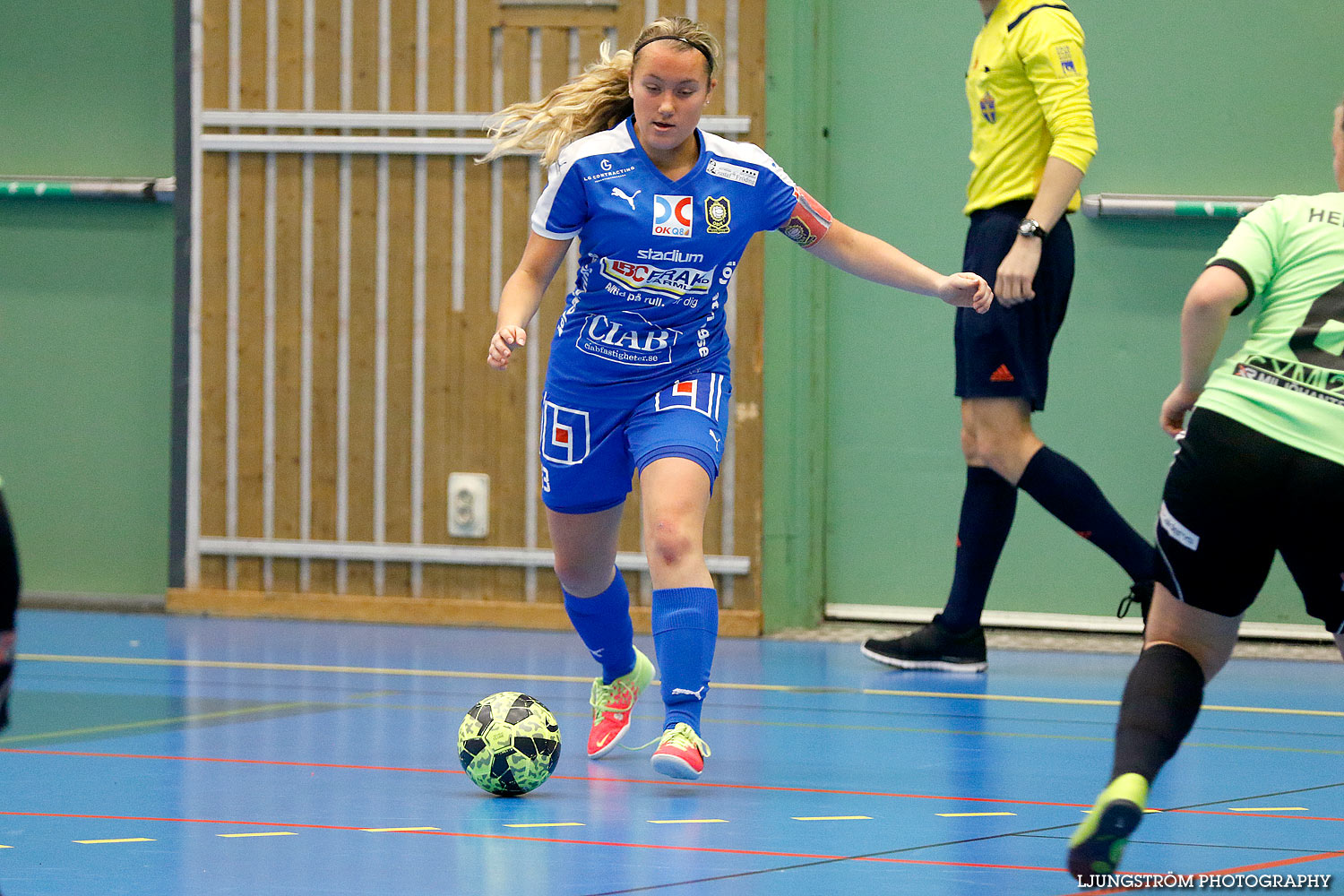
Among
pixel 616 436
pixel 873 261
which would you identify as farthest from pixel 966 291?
pixel 616 436

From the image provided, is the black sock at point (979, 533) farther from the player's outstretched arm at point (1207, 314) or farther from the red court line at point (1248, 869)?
the player's outstretched arm at point (1207, 314)

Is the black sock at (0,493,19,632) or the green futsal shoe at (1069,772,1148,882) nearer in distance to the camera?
the black sock at (0,493,19,632)

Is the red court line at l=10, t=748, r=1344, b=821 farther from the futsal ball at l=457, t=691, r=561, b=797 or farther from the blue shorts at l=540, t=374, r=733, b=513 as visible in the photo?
the blue shorts at l=540, t=374, r=733, b=513

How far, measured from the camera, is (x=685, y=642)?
354 centimetres

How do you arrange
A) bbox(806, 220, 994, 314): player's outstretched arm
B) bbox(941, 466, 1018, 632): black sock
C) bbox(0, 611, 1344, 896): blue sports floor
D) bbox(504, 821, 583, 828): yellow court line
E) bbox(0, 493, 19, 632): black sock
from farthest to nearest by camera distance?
bbox(941, 466, 1018, 632): black sock, bbox(806, 220, 994, 314): player's outstretched arm, bbox(504, 821, 583, 828): yellow court line, bbox(0, 611, 1344, 896): blue sports floor, bbox(0, 493, 19, 632): black sock

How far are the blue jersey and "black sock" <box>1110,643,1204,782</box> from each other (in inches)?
56.0

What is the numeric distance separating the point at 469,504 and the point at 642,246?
3177 millimetres

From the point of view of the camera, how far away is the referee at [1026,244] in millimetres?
4934

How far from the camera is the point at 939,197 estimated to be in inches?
→ 257

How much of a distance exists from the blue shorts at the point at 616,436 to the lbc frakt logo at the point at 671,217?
0.33 metres

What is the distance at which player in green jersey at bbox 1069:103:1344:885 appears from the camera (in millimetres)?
2480

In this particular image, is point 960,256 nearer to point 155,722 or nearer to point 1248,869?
point 155,722

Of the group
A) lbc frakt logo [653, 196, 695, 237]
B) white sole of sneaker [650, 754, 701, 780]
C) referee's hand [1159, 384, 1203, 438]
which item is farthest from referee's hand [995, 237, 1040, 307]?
white sole of sneaker [650, 754, 701, 780]

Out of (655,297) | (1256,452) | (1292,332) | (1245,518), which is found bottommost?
(1245,518)
